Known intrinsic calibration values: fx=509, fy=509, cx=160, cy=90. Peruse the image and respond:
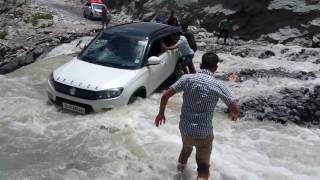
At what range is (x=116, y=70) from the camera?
10.1 m

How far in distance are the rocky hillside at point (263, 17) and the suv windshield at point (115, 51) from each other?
10.7m

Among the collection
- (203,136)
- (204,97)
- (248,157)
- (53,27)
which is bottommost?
(53,27)

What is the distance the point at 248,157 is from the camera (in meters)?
8.27

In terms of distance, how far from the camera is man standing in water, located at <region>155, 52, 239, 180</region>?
5871mm

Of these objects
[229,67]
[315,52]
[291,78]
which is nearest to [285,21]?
[315,52]

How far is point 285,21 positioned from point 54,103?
14023 millimetres

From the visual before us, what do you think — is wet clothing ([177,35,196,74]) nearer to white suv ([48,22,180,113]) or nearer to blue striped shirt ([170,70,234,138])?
white suv ([48,22,180,113])

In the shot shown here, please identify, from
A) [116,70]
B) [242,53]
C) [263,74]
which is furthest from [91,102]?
[242,53]

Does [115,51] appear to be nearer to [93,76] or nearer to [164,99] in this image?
[93,76]

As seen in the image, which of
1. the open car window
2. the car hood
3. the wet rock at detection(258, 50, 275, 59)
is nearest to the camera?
the car hood

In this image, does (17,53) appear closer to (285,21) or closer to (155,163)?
(285,21)

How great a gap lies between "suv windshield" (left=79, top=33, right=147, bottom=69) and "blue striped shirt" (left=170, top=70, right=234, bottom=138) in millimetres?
4355

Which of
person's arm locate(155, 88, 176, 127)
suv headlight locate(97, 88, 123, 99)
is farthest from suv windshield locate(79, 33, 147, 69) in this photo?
person's arm locate(155, 88, 176, 127)

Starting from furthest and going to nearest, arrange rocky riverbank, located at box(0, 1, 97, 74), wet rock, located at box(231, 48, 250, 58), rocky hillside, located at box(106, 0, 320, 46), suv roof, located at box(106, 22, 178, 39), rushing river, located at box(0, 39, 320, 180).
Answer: rocky hillside, located at box(106, 0, 320, 46) < rocky riverbank, located at box(0, 1, 97, 74) < wet rock, located at box(231, 48, 250, 58) < suv roof, located at box(106, 22, 178, 39) < rushing river, located at box(0, 39, 320, 180)
